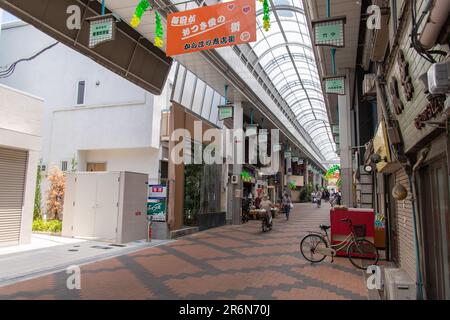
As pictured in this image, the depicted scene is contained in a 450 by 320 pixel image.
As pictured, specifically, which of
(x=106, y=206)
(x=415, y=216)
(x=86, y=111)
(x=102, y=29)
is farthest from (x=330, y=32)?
(x=86, y=111)

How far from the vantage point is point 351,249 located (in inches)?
309

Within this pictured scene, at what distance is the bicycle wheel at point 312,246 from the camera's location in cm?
804

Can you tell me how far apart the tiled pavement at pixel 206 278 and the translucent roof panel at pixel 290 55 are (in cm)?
802

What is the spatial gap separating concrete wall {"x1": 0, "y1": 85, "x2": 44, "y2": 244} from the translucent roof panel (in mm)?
8024

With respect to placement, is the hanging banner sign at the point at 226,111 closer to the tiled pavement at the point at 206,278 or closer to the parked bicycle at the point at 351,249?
the tiled pavement at the point at 206,278

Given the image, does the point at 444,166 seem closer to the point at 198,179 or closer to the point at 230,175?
the point at 198,179

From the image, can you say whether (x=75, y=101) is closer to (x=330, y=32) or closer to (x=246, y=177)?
(x=246, y=177)

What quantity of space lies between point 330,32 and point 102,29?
471 centimetres

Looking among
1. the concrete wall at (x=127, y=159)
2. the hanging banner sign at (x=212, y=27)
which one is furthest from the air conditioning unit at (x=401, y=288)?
the concrete wall at (x=127, y=159)

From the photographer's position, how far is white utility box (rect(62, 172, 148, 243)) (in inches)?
417

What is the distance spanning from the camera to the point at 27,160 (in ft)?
33.1

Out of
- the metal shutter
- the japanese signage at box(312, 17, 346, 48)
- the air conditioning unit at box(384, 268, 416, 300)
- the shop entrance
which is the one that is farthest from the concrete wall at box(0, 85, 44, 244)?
the shop entrance

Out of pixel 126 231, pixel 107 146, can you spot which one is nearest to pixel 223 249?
pixel 126 231

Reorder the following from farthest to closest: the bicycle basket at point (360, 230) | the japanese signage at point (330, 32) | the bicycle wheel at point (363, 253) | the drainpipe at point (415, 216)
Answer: the bicycle basket at point (360, 230), the bicycle wheel at point (363, 253), the japanese signage at point (330, 32), the drainpipe at point (415, 216)
